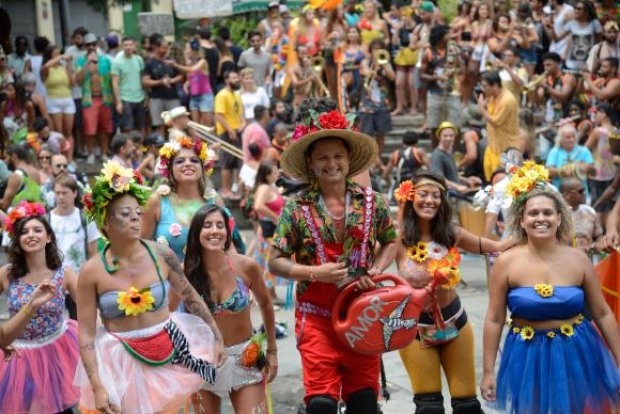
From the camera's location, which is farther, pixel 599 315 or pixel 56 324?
pixel 56 324

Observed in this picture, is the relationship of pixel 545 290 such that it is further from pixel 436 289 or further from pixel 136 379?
pixel 136 379

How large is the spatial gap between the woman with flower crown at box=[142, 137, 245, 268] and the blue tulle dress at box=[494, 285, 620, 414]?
7.54 ft

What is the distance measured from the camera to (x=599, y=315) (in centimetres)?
548

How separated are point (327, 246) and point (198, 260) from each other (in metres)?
0.89

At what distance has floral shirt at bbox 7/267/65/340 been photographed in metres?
6.48

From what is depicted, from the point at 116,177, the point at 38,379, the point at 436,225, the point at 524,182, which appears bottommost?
the point at 38,379

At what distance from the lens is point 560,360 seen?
5.46 metres

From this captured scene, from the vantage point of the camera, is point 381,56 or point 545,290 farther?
point 381,56

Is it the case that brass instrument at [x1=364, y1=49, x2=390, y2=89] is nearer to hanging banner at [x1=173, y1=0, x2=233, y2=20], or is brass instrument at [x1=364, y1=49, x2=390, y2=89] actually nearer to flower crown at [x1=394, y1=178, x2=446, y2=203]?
hanging banner at [x1=173, y1=0, x2=233, y2=20]

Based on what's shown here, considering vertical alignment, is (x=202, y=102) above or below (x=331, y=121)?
below

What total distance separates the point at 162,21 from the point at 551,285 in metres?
17.4

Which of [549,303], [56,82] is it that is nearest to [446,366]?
[549,303]

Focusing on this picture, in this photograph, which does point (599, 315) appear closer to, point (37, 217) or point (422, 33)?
point (37, 217)

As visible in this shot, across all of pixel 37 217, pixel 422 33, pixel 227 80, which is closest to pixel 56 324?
pixel 37 217
